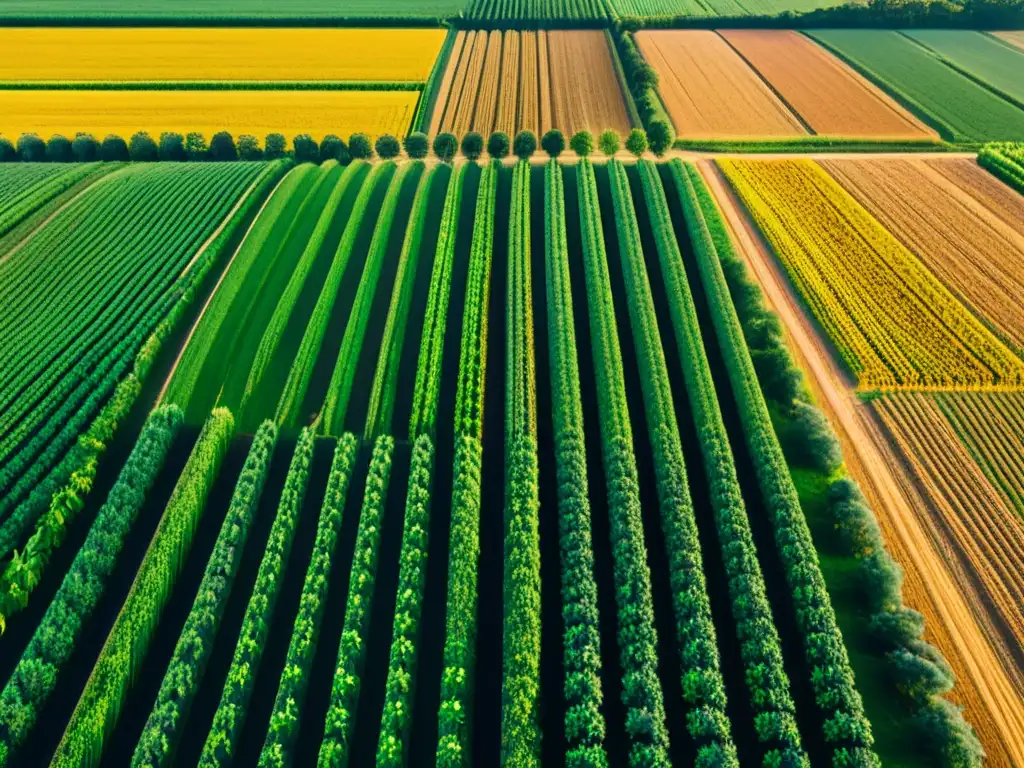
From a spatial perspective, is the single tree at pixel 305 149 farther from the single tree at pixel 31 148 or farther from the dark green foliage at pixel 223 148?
the single tree at pixel 31 148

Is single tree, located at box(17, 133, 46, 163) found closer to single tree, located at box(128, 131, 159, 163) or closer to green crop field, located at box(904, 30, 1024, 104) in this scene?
single tree, located at box(128, 131, 159, 163)

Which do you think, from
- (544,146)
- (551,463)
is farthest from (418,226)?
(551,463)

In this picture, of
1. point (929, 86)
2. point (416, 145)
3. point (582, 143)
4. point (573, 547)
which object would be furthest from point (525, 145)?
point (929, 86)

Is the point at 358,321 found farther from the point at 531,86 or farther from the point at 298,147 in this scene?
the point at 531,86

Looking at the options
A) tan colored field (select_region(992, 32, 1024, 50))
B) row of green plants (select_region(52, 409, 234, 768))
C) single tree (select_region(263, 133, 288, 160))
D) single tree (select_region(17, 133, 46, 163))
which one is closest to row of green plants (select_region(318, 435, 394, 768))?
row of green plants (select_region(52, 409, 234, 768))

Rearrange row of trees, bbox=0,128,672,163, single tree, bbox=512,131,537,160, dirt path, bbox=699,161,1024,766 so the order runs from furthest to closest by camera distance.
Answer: row of trees, bbox=0,128,672,163 → single tree, bbox=512,131,537,160 → dirt path, bbox=699,161,1024,766

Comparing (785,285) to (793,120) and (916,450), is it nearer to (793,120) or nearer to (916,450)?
(916,450)
